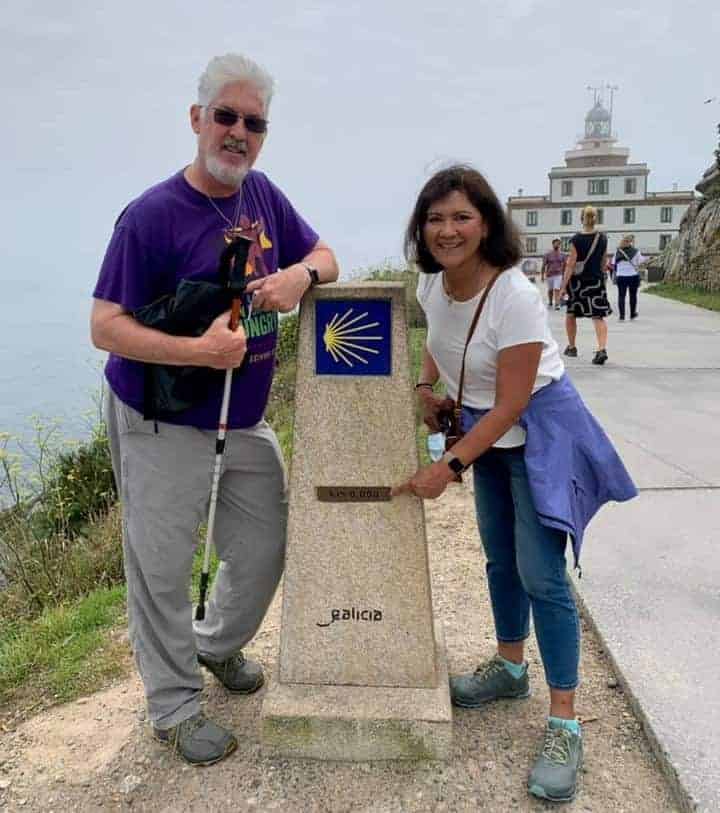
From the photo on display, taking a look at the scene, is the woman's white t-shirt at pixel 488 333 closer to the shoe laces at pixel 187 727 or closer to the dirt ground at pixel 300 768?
the dirt ground at pixel 300 768

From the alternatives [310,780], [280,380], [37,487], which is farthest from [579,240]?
[310,780]

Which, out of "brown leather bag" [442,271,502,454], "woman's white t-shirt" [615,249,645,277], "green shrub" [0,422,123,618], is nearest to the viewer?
"brown leather bag" [442,271,502,454]

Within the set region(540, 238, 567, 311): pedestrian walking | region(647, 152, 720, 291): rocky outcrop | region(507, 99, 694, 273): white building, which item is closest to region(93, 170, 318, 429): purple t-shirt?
region(540, 238, 567, 311): pedestrian walking

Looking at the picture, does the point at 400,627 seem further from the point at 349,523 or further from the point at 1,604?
the point at 1,604

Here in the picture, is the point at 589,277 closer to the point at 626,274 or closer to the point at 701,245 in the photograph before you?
the point at 626,274

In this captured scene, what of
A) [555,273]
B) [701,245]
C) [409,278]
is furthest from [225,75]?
[701,245]

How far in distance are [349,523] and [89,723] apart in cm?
137

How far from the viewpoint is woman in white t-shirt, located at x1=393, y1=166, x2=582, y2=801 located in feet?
7.95

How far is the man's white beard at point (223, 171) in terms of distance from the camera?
→ 2535 mm

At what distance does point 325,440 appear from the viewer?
9.10ft

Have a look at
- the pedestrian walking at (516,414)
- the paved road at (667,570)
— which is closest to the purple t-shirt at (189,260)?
the pedestrian walking at (516,414)

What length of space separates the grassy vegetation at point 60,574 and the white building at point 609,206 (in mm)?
61628

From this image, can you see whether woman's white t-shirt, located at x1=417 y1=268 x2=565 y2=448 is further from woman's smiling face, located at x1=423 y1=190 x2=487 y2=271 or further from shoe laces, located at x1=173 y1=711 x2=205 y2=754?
shoe laces, located at x1=173 y1=711 x2=205 y2=754

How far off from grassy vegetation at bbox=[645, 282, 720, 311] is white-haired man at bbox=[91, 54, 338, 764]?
15175 millimetres
